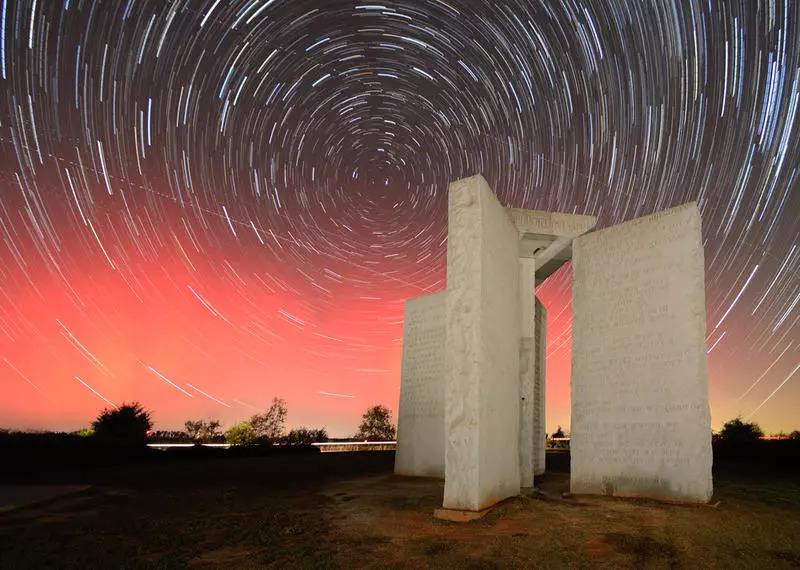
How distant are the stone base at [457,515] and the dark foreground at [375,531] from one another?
6.4 inches

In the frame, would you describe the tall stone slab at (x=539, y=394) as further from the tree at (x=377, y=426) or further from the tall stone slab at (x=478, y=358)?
the tree at (x=377, y=426)

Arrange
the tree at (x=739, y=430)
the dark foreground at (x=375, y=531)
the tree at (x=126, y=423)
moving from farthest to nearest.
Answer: the tree at (x=739, y=430) < the tree at (x=126, y=423) < the dark foreground at (x=375, y=531)

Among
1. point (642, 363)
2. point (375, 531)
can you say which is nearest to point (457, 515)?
point (375, 531)

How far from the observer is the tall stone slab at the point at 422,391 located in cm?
1464

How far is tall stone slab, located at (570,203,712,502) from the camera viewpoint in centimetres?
914

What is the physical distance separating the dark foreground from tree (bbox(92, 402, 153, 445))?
13127 mm

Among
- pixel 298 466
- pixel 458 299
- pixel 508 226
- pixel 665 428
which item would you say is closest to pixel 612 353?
pixel 665 428

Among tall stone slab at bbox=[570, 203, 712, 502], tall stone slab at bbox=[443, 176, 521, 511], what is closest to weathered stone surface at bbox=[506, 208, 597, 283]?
tall stone slab at bbox=[570, 203, 712, 502]

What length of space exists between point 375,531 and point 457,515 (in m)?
1.17

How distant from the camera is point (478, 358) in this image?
25.5 ft

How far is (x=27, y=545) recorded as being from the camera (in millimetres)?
5824

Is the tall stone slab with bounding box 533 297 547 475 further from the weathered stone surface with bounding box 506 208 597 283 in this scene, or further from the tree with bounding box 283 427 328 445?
the tree with bounding box 283 427 328 445

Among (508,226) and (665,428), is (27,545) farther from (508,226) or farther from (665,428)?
(665,428)

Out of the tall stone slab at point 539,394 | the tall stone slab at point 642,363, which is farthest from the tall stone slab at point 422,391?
the tall stone slab at point 642,363
